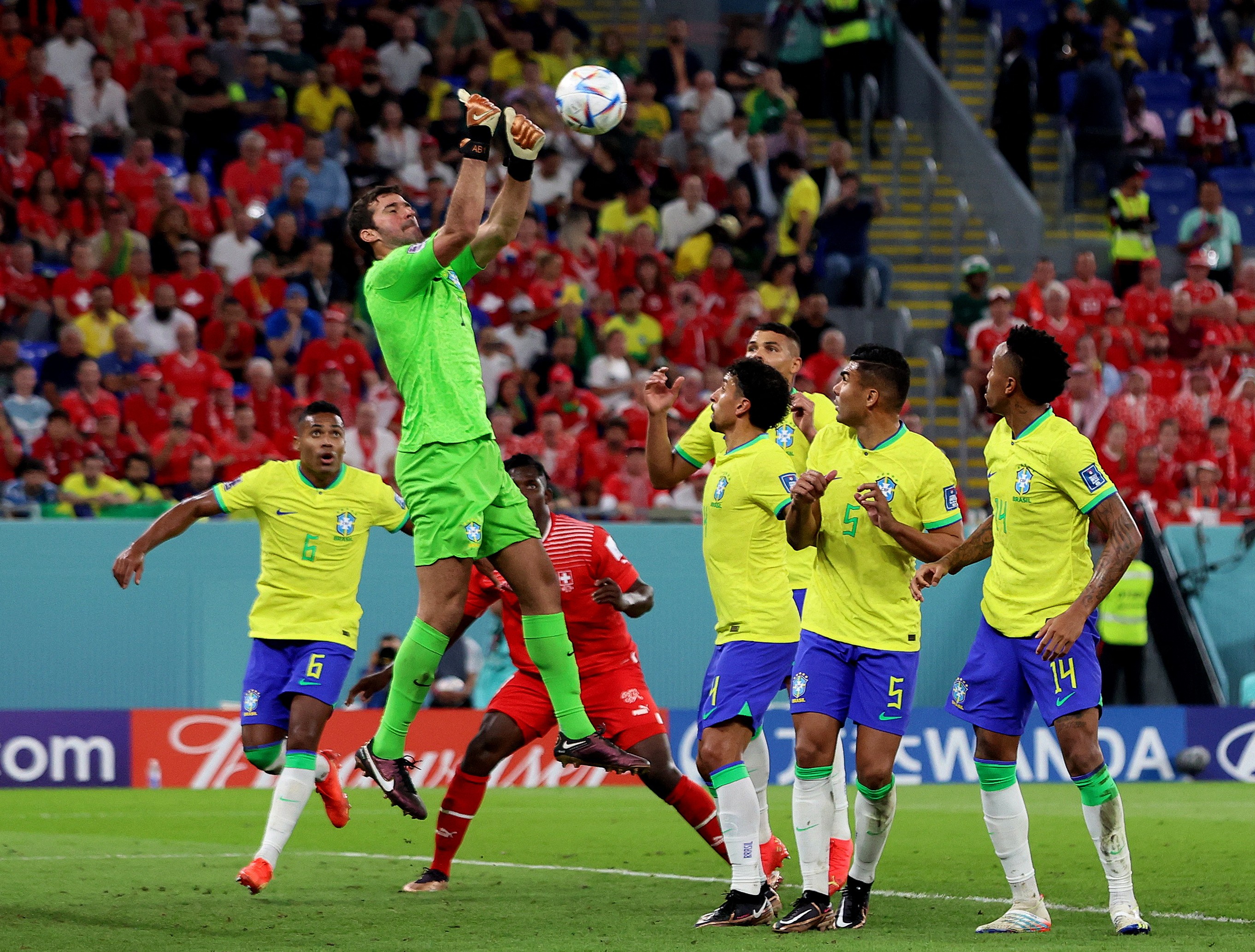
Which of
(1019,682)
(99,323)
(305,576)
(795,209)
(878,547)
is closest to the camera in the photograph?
(1019,682)

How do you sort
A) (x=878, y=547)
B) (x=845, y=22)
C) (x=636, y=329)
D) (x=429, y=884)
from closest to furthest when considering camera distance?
(x=878, y=547), (x=429, y=884), (x=636, y=329), (x=845, y=22)

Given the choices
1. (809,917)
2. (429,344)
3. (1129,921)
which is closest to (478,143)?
(429,344)

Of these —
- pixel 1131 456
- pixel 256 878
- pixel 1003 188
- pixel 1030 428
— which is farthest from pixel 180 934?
pixel 1003 188

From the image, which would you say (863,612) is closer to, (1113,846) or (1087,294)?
(1113,846)

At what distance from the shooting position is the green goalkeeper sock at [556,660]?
26.0 feet

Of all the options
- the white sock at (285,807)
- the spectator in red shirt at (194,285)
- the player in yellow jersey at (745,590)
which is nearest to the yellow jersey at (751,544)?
the player in yellow jersey at (745,590)

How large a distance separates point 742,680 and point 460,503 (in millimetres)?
1525

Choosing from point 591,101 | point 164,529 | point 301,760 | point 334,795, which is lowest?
point 334,795

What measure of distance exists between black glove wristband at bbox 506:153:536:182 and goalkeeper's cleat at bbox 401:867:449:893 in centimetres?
378

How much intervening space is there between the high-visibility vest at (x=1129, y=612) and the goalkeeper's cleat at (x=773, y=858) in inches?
365

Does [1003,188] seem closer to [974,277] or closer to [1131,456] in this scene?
[974,277]

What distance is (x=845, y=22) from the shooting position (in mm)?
23234

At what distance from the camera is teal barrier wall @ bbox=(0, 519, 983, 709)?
650 inches

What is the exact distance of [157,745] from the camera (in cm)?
1606
